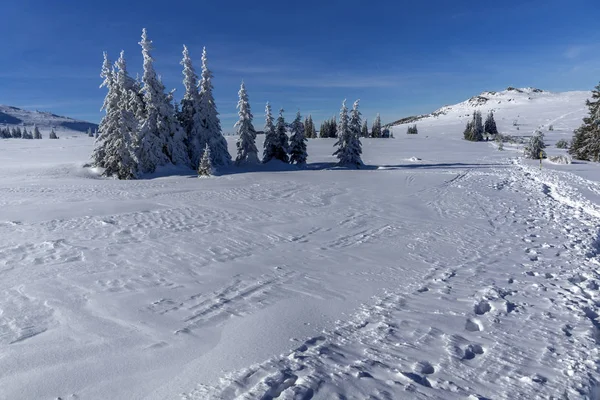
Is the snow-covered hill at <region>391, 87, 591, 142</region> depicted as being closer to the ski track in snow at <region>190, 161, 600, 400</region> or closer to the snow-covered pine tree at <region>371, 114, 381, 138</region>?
the snow-covered pine tree at <region>371, 114, 381, 138</region>

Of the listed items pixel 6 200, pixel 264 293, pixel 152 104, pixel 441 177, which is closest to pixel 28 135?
pixel 152 104

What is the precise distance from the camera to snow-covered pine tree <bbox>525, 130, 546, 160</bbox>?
39938 millimetres

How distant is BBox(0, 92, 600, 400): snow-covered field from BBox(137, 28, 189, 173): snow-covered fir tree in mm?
14937

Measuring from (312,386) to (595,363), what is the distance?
3.12 m

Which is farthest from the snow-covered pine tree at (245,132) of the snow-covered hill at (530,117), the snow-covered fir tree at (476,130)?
the snow-covered hill at (530,117)

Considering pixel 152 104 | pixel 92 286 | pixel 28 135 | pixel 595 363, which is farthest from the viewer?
pixel 28 135

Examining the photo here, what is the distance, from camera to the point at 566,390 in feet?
11.3

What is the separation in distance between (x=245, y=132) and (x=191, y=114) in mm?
4873

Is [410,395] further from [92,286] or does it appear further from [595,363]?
[92,286]

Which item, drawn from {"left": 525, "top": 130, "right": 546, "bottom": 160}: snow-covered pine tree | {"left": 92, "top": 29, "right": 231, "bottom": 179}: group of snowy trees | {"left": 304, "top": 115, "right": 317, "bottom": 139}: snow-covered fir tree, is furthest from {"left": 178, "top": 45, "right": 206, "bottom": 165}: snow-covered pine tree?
{"left": 304, "top": 115, "right": 317, "bottom": 139}: snow-covered fir tree

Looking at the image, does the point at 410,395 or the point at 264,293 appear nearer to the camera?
the point at 410,395

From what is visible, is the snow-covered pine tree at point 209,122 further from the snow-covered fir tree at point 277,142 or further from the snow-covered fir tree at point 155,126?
the snow-covered fir tree at point 277,142

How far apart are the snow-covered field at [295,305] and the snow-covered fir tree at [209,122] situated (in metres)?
19.8

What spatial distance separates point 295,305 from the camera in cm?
518
